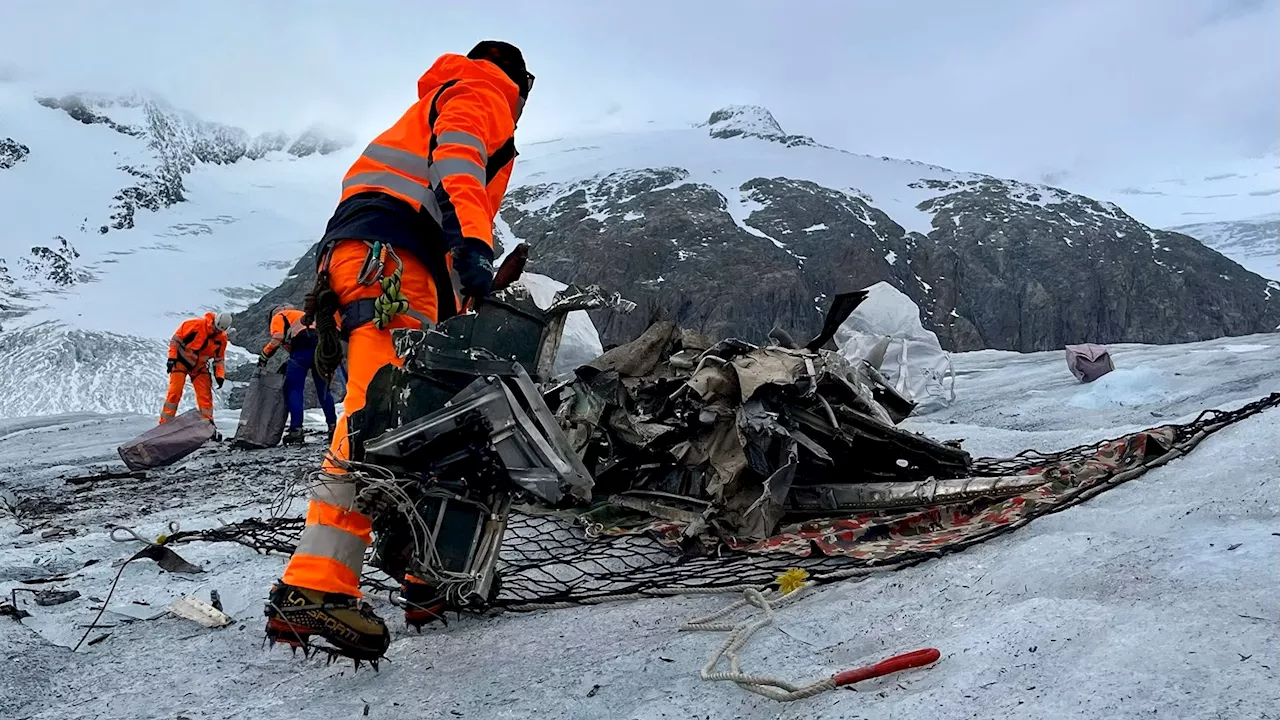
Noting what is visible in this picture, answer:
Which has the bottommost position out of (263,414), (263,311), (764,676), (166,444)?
(166,444)

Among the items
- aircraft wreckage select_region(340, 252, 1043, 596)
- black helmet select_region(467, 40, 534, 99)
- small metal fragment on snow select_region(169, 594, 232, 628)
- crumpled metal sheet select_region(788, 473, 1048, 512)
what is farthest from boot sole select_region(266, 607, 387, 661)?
black helmet select_region(467, 40, 534, 99)

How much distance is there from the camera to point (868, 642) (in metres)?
1.44

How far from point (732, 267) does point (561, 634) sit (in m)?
33.5

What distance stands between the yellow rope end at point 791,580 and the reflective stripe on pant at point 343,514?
961 millimetres

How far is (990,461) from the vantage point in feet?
10.1

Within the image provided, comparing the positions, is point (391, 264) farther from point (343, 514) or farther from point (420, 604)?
point (420, 604)

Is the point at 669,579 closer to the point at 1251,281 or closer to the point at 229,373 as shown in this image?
the point at 229,373

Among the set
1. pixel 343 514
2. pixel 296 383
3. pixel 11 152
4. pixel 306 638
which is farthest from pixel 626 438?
pixel 11 152

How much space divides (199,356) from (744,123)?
220 feet

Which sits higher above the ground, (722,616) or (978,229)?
(978,229)

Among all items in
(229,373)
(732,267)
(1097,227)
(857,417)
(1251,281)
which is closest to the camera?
(857,417)

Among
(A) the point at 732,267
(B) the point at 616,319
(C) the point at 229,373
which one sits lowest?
(C) the point at 229,373

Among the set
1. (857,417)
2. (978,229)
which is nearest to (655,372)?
(857,417)

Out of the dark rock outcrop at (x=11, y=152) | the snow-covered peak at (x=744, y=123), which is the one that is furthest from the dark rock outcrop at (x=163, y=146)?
the snow-covered peak at (x=744, y=123)
